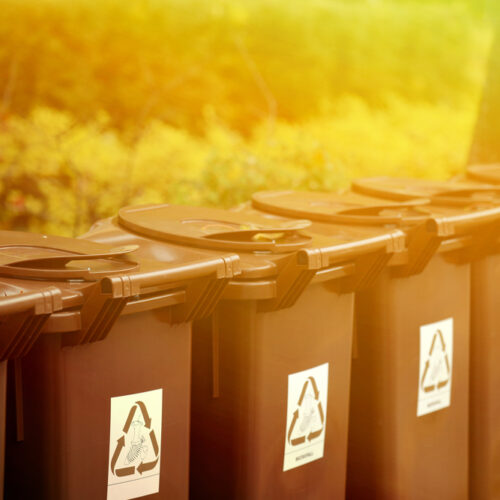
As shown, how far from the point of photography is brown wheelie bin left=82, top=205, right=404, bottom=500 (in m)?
2.61

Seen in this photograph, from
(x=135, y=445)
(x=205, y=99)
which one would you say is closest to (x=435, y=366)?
(x=135, y=445)

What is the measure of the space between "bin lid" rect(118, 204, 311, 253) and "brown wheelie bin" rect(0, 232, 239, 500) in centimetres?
19

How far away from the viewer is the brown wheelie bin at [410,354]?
3.09m

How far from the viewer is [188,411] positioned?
2.54 m

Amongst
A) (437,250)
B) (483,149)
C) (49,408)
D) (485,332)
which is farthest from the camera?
(483,149)

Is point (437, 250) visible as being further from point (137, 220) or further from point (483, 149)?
point (483, 149)

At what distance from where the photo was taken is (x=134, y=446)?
2.38 meters

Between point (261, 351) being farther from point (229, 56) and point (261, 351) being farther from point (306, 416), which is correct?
point (229, 56)

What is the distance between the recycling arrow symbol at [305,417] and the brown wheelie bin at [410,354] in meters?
0.35

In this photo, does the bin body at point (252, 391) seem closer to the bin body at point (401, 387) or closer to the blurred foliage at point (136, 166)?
the bin body at point (401, 387)

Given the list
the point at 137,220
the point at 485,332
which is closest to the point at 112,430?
the point at 137,220

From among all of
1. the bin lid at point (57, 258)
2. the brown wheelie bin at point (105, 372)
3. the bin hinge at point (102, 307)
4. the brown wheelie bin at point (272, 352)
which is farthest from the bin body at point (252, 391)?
the bin hinge at point (102, 307)

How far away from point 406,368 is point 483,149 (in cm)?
351

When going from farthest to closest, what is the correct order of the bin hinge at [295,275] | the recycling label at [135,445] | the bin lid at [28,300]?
the bin hinge at [295,275]
the recycling label at [135,445]
the bin lid at [28,300]
